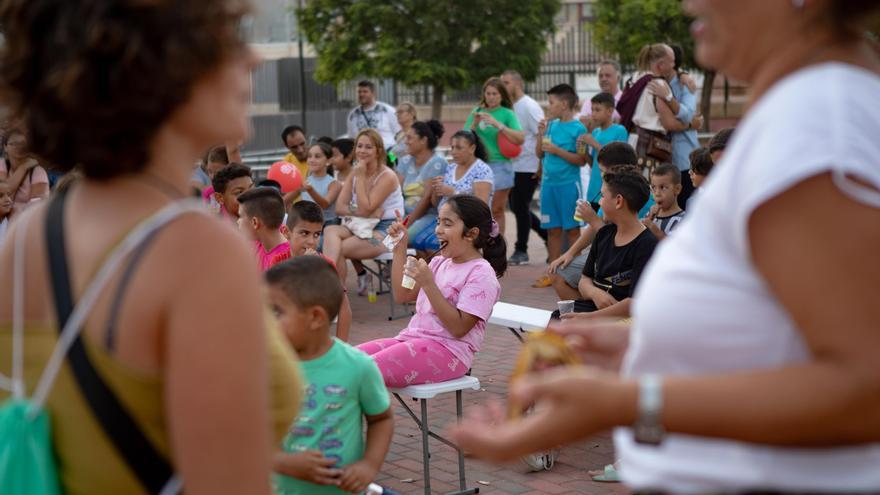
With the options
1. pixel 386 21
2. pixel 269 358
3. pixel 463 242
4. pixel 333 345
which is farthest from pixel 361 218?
pixel 386 21

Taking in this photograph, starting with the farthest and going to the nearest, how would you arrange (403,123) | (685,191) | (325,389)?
1. (403,123)
2. (685,191)
3. (325,389)

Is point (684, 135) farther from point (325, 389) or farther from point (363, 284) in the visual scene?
point (325, 389)

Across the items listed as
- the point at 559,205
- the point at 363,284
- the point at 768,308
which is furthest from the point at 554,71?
the point at 768,308

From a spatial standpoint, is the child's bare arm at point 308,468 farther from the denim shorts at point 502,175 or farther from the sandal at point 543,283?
the denim shorts at point 502,175

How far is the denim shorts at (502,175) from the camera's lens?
12.5m

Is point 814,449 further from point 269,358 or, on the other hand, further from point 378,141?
point 378,141

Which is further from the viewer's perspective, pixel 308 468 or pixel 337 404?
pixel 337 404

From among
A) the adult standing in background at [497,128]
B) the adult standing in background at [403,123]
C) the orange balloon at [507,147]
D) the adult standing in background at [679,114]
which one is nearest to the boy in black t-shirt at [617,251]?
the adult standing in background at [679,114]

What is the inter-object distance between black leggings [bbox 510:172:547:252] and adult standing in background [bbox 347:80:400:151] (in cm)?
202

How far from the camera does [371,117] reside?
47.0 feet

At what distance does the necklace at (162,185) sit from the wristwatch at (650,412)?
0.77 m

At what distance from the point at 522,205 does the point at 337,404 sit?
9254 millimetres

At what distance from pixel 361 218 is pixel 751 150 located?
8843 mm

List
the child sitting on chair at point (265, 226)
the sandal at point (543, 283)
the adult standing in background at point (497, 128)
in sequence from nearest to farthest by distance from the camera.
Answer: the child sitting on chair at point (265, 226)
the sandal at point (543, 283)
the adult standing in background at point (497, 128)
